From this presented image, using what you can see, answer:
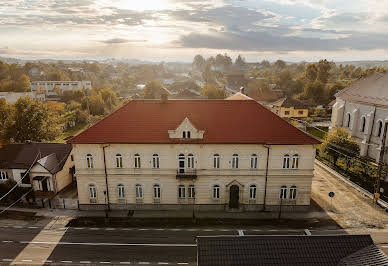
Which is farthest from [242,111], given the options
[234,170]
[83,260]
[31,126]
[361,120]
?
[31,126]

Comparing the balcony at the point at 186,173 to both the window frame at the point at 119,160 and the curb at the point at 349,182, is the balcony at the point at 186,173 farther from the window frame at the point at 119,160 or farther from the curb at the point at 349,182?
the curb at the point at 349,182

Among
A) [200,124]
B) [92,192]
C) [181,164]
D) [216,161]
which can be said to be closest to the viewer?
[216,161]

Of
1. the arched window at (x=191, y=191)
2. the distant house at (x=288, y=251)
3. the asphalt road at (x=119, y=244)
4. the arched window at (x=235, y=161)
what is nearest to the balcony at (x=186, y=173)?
the arched window at (x=191, y=191)

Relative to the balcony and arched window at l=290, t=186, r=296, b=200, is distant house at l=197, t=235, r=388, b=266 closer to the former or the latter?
the balcony

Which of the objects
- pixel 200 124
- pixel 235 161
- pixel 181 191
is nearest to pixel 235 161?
pixel 235 161

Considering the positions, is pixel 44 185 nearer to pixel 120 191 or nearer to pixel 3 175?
pixel 3 175

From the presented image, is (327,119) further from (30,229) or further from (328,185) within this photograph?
(30,229)
